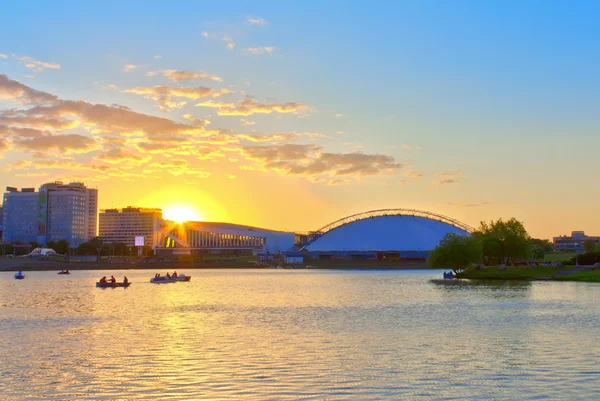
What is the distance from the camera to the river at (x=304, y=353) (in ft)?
71.3

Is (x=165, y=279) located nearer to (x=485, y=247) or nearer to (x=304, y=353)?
(x=485, y=247)

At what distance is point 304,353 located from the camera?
29344 mm

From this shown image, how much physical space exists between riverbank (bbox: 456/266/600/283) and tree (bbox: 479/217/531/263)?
713cm

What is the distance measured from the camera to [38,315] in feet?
163

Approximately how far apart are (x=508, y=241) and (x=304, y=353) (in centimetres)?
9390

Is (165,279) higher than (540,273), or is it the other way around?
(540,273)

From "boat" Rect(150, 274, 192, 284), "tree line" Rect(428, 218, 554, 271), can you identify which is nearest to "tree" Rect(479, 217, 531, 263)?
"tree line" Rect(428, 218, 554, 271)

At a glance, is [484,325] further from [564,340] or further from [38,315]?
[38,315]

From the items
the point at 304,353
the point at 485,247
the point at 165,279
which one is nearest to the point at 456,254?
the point at 485,247

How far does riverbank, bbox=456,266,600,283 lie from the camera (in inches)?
3659

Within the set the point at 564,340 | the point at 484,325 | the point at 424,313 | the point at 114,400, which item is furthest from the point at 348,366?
the point at 424,313

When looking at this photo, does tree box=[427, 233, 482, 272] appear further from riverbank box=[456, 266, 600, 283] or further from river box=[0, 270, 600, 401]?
river box=[0, 270, 600, 401]

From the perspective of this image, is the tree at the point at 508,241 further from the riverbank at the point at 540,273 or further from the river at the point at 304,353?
the river at the point at 304,353

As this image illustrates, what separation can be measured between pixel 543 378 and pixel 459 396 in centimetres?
435
